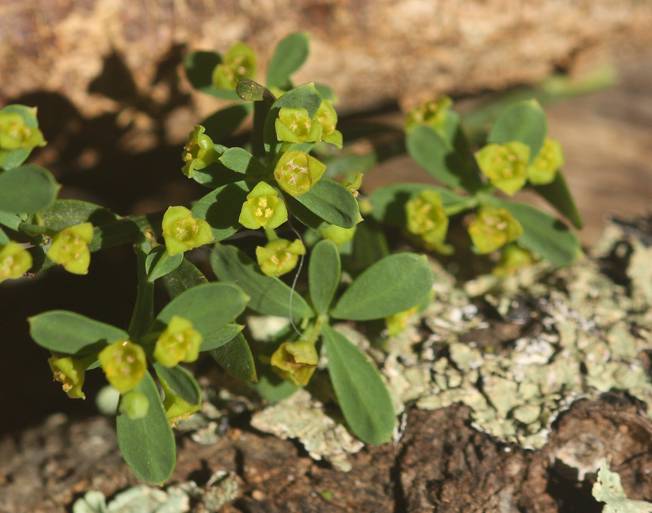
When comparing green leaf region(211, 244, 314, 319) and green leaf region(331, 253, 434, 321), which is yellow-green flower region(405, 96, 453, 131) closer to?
green leaf region(331, 253, 434, 321)

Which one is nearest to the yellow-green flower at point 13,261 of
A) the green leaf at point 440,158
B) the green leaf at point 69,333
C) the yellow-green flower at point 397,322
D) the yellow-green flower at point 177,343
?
the green leaf at point 69,333

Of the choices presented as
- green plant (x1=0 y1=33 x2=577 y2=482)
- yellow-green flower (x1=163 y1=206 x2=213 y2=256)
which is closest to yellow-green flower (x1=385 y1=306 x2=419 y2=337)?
green plant (x1=0 y1=33 x2=577 y2=482)

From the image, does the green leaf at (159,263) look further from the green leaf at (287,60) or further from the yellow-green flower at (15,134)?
the green leaf at (287,60)

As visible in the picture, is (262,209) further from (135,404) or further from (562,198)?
(562,198)

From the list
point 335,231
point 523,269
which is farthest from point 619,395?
point 335,231

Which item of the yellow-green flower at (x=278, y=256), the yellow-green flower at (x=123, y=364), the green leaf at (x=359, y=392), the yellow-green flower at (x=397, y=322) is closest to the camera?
the yellow-green flower at (x=123, y=364)

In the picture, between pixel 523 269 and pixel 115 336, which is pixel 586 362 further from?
pixel 115 336
